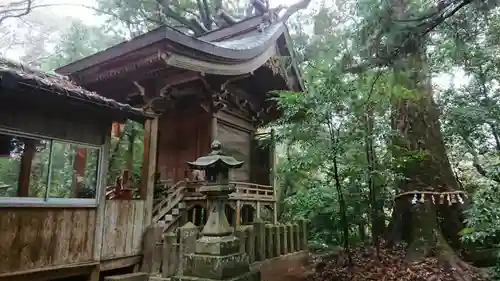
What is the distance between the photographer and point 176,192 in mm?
8531

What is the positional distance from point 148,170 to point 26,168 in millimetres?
2523

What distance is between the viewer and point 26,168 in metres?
5.61

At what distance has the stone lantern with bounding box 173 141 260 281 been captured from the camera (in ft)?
16.2

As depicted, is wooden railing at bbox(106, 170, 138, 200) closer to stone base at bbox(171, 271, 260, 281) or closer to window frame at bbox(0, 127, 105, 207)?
window frame at bbox(0, 127, 105, 207)

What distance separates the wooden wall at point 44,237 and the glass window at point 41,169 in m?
0.30

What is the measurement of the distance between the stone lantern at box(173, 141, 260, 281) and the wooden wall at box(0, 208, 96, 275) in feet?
6.85

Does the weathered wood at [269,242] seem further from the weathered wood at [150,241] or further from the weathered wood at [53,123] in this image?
the weathered wood at [53,123]

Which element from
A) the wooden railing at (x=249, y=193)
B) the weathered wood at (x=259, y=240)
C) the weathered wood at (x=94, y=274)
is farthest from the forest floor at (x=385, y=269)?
the weathered wood at (x=94, y=274)

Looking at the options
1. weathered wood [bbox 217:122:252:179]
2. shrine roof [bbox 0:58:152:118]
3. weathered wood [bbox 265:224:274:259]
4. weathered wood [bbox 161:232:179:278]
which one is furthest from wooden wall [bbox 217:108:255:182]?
weathered wood [bbox 161:232:179:278]

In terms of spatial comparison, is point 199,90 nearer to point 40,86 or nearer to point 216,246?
point 40,86

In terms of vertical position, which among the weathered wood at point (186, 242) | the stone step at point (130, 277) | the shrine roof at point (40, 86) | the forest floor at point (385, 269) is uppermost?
the shrine roof at point (40, 86)

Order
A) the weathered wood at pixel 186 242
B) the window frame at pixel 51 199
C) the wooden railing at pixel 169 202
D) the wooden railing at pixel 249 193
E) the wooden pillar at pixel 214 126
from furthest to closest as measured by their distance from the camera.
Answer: the wooden pillar at pixel 214 126, the wooden railing at pixel 249 193, the wooden railing at pixel 169 202, the weathered wood at pixel 186 242, the window frame at pixel 51 199

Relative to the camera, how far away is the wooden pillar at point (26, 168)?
5475 mm

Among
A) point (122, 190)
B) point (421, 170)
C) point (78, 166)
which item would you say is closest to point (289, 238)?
point (421, 170)
